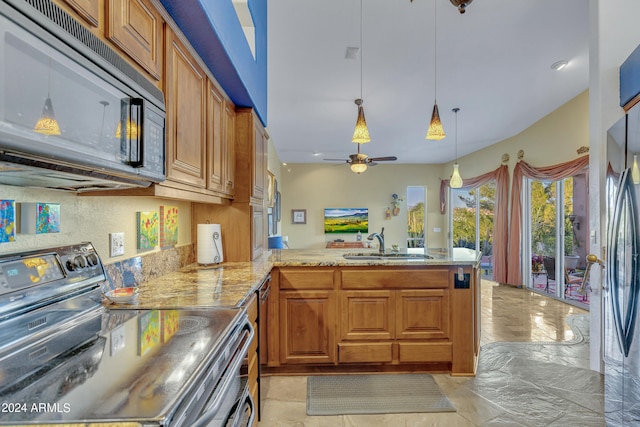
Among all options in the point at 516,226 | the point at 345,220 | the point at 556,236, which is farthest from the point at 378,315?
the point at 345,220

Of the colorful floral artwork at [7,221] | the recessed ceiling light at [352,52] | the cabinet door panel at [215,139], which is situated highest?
the recessed ceiling light at [352,52]

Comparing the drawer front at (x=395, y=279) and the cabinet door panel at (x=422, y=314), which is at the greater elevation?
the drawer front at (x=395, y=279)

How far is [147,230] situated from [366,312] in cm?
165

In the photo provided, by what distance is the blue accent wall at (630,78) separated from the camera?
6.37 ft

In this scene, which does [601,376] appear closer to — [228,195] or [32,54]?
[228,195]

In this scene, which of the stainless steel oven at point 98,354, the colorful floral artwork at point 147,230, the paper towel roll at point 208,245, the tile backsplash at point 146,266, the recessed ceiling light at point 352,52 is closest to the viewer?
the stainless steel oven at point 98,354

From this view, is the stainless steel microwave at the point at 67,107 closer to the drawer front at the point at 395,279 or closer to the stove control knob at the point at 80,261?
the stove control knob at the point at 80,261

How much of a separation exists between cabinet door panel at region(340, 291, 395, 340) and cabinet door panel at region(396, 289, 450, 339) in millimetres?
70

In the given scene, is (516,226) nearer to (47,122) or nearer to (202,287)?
(202,287)

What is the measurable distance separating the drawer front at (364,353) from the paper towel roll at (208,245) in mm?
1172

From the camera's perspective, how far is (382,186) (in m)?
8.63

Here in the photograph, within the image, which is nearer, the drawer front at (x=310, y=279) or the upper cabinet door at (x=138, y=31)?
the upper cabinet door at (x=138, y=31)

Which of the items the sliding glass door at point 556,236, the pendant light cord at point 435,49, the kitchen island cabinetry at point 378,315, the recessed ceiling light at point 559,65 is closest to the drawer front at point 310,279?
the kitchen island cabinetry at point 378,315

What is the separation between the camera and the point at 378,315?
253 cm
